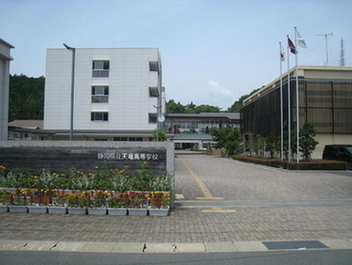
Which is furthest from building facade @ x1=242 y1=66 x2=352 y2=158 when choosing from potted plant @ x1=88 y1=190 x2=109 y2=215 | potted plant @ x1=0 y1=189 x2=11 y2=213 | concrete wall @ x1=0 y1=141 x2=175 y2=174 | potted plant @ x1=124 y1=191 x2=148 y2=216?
potted plant @ x1=0 y1=189 x2=11 y2=213

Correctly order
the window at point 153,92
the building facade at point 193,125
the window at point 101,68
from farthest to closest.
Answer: the building facade at point 193,125
the window at point 153,92
the window at point 101,68

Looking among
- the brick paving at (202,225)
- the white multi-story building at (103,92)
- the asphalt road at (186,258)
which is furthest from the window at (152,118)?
the asphalt road at (186,258)

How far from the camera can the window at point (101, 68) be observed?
35969mm

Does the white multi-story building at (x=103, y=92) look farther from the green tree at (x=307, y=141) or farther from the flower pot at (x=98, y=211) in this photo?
the flower pot at (x=98, y=211)

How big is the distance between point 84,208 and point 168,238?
2.77m

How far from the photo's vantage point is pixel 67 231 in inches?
247

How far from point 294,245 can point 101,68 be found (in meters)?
34.2

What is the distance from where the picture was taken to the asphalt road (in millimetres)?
4788

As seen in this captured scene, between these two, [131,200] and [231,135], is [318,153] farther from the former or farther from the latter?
[131,200]

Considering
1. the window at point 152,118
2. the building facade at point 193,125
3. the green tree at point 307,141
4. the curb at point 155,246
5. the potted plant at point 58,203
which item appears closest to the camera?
the curb at point 155,246

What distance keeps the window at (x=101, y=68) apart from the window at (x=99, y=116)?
4.68m

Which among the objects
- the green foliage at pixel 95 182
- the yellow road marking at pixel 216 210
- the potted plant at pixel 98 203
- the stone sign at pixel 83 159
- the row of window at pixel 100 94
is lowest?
the yellow road marking at pixel 216 210

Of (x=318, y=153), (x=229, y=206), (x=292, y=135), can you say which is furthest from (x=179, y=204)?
(x=318, y=153)

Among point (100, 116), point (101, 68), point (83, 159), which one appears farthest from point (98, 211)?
point (101, 68)
